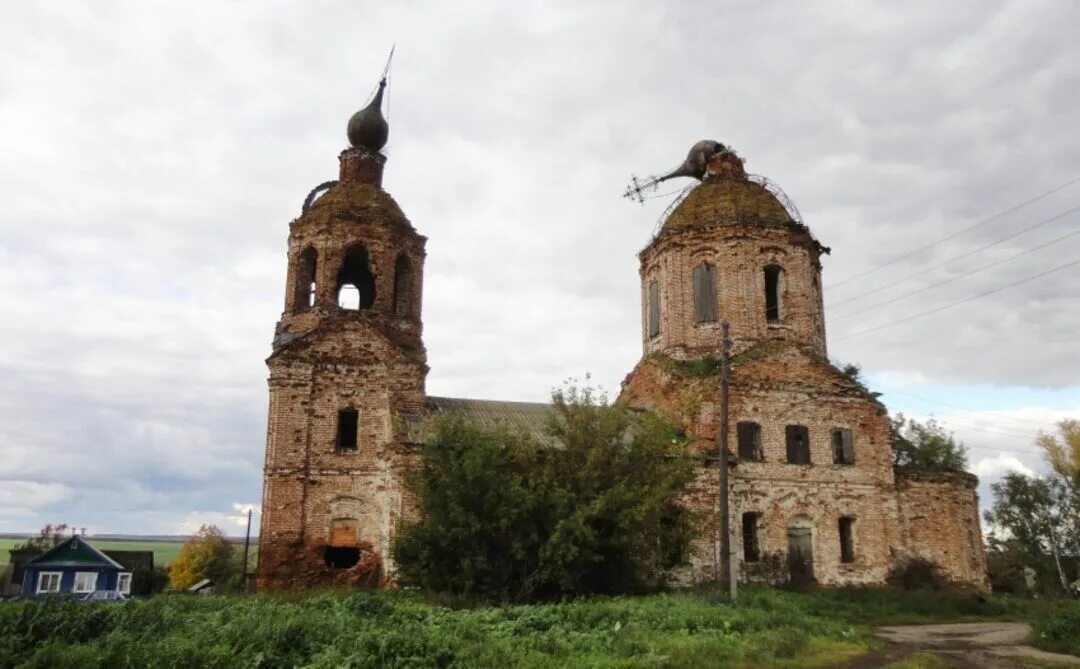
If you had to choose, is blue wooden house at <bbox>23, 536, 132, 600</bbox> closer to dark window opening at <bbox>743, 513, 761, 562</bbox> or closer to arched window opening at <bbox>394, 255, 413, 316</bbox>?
arched window opening at <bbox>394, 255, 413, 316</bbox>

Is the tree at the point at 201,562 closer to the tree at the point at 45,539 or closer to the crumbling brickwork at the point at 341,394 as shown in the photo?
the tree at the point at 45,539

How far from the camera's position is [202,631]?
1116 centimetres

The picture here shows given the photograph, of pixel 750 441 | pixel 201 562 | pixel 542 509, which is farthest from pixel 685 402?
pixel 201 562

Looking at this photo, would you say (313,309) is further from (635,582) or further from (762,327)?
(762,327)

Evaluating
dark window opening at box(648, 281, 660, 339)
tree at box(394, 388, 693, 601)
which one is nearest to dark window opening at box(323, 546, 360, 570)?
tree at box(394, 388, 693, 601)

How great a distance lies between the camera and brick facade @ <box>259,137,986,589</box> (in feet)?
65.1

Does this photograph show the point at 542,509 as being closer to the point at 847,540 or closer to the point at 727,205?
the point at 847,540

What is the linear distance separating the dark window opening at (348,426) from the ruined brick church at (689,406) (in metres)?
0.04

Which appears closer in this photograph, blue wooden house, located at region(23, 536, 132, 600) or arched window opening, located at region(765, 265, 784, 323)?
arched window opening, located at region(765, 265, 784, 323)

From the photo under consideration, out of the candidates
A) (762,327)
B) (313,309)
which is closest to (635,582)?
(762,327)

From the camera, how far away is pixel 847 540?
72.7 feet

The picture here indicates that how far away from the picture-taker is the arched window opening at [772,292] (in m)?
24.3

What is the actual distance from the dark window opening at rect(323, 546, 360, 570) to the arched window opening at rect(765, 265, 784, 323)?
43.5ft

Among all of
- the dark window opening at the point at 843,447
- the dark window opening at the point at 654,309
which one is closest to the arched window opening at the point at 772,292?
the dark window opening at the point at 654,309
